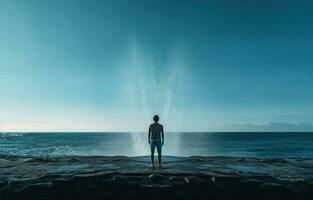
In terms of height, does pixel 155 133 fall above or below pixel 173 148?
above

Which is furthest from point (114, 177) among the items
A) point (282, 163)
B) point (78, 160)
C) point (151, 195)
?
point (282, 163)

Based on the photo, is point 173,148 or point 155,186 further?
point 173,148

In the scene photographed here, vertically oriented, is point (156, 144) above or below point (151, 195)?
above

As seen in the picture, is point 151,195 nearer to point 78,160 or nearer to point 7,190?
point 7,190

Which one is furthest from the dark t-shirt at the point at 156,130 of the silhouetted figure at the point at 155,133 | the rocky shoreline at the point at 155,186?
the rocky shoreline at the point at 155,186

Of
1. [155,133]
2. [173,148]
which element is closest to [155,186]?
[155,133]

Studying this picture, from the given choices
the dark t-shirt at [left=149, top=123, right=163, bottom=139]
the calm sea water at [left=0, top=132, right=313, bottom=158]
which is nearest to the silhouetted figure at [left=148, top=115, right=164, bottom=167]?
the dark t-shirt at [left=149, top=123, right=163, bottom=139]

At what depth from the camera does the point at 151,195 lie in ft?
39.6

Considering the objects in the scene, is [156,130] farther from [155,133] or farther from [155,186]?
[155,186]

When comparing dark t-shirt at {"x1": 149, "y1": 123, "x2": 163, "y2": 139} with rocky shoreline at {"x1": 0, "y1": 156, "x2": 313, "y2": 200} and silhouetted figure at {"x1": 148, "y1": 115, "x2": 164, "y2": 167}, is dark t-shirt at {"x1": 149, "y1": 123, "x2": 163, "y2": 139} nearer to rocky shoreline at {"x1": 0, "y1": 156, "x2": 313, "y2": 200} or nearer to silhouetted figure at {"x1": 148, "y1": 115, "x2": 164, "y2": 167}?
silhouetted figure at {"x1": 148, "y1": 115, "x2": 164, "y2": 167}

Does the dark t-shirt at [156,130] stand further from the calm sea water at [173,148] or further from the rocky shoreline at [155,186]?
the calm sea water at [173,148]

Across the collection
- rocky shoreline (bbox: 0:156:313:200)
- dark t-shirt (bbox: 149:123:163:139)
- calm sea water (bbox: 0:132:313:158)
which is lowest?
rocky shoreline (bbox: 0:156:313:200)

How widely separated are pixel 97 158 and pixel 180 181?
857 centimetres

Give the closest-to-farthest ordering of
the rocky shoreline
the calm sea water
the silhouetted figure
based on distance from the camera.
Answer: the rocky shoreline → the silhouetted figure → the calm sea water
